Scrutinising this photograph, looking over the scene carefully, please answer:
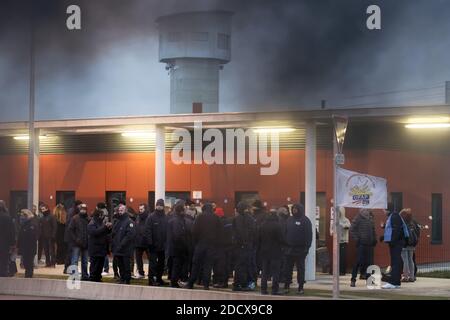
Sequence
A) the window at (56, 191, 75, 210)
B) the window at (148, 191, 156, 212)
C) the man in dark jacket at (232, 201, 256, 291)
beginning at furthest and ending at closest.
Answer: the window at (56, 191, 75, 210), the window at (148, 191, 156, 212), the man in dark jacket at (232, 201, 256, 291)

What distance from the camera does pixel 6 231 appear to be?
71.4 feet

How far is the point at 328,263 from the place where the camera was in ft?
83.8

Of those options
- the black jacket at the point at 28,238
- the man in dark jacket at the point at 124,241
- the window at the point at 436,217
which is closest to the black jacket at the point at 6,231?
the black jacket at the point at 28,238

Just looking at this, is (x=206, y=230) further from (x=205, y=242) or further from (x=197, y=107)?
(x=197, y=107)

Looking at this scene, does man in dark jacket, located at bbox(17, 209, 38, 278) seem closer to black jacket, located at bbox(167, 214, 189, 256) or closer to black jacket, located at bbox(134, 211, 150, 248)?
black jacket, located at bbox(134, 211, 150, 248)

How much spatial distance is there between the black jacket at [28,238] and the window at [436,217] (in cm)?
1261

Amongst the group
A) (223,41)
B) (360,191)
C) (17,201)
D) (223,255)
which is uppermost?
(223,41)

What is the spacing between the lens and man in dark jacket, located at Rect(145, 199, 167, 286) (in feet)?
68.9

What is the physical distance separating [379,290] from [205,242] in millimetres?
3765

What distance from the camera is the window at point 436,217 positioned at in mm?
29547

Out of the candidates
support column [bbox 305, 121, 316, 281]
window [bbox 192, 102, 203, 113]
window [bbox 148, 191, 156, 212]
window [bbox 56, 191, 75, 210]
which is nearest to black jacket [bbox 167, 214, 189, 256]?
support column [bbox 305, 121, 316, 281]

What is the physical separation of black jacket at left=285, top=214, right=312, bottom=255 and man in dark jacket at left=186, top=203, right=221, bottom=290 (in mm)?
1489

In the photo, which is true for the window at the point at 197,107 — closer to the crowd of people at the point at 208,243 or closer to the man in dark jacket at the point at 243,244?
the crowd of people at the point at 208,243

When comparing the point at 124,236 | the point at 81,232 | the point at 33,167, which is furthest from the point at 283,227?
the point at 33,167
